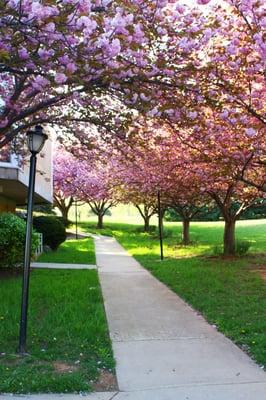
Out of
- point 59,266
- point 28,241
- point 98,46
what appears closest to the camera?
point 98,46

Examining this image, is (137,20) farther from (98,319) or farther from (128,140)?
(98,319)

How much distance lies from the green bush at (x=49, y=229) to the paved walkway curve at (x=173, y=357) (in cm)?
1098

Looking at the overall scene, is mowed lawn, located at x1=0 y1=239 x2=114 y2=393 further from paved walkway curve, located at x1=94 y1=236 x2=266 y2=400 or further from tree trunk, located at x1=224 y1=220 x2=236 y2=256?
tree trunk, located at x1=224 y1=220 x2=236 y2=256

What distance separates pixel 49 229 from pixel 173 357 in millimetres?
14964

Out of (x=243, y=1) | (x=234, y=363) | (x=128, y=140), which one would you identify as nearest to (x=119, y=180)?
(x=128, y=140)

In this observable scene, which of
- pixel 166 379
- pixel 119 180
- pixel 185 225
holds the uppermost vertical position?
pixel 119 180

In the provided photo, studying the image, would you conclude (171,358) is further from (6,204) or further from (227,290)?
(6,204)

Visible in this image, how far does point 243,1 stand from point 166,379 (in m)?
4.91

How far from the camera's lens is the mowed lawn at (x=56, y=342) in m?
4.87

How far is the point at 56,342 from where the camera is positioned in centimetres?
623

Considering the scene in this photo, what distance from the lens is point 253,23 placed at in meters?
7.32

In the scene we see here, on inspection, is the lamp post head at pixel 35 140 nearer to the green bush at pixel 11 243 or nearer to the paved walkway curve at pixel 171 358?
the paved walkway curve at pixel 171 358

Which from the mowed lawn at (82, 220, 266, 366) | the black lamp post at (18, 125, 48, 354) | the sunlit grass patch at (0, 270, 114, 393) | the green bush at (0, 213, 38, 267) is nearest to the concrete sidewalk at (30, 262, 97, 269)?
the mowed lawn at (82, 220, 266, 366)

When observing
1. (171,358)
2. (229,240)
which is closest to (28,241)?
(171,358)
